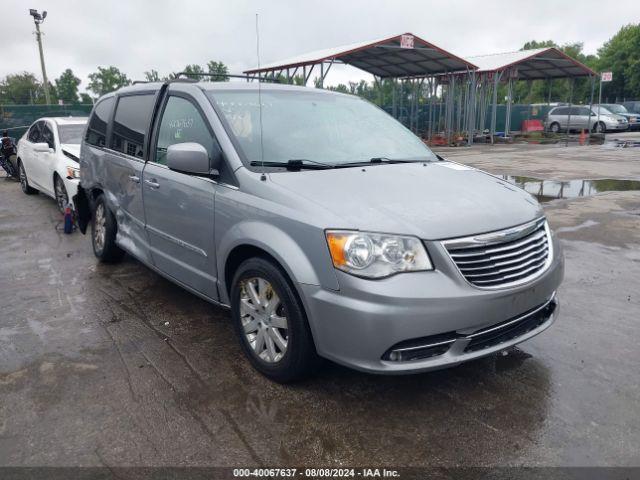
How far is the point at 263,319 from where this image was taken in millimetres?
3207

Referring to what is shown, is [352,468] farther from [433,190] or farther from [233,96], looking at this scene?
[233,96]

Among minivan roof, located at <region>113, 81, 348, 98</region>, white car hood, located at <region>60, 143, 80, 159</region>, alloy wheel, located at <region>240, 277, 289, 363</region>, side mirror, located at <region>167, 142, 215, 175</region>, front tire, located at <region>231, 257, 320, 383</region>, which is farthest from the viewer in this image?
white car hood, located at <region>60, 143, 80, 159</region>

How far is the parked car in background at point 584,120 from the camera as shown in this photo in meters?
30.2

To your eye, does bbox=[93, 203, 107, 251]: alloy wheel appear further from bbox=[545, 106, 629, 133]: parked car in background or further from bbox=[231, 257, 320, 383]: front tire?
bbox=[545, 106, 629, 133]: parked car in background

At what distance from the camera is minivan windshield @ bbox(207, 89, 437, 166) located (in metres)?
3.53

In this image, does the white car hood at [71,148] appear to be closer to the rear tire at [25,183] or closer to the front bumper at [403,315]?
the rear tire at [25,183]

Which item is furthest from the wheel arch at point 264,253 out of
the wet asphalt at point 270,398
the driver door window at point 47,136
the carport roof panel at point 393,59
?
the carport roof panel at point 393,59

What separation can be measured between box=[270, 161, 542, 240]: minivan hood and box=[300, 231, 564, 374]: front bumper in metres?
0.22

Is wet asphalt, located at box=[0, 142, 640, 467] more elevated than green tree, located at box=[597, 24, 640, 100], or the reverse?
green tree, located at box=[597, 24, 640, 100]

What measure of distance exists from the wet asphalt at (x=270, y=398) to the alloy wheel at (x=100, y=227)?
987mm

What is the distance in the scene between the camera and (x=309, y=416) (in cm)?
291

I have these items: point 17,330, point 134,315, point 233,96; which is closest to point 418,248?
point 233,96

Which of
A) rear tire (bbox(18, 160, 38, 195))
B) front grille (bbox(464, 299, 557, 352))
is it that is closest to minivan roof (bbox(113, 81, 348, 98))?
front grille (bbox(464, 299, 557, 352))

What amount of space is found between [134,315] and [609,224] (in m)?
6.46
